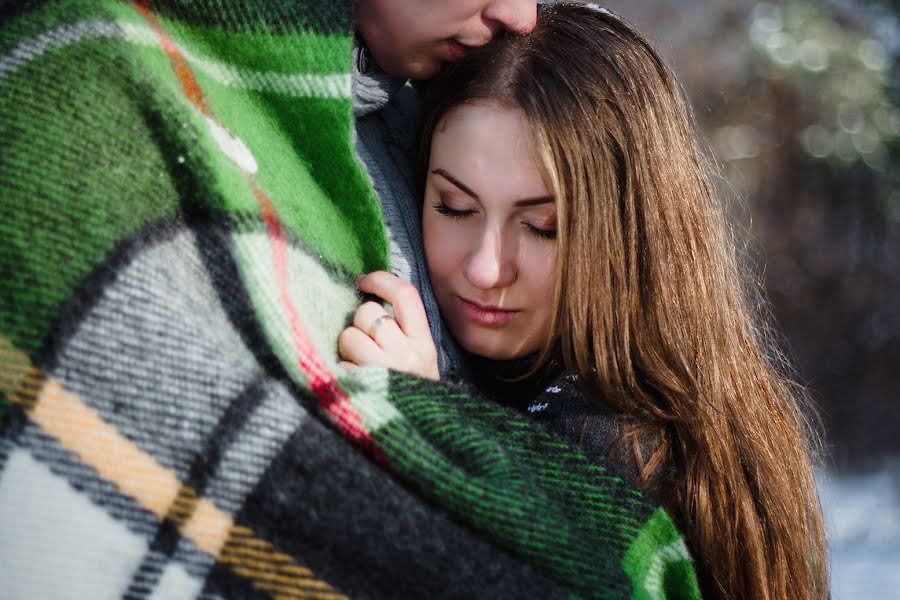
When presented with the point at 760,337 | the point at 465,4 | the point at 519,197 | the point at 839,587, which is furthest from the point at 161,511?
the point at 839,587

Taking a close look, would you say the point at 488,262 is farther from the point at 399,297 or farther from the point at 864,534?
the point at 864,534

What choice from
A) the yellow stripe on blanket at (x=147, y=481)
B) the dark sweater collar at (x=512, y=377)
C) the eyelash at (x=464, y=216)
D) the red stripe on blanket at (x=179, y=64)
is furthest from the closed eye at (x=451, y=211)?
the yellow stripe on blanket at (x=147, y=481)

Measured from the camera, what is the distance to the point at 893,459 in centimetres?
530

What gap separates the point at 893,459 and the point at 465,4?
4745 mm

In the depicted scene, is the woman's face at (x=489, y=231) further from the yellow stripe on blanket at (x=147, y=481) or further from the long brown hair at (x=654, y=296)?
the yellow stripe on blanket at (x=147, y=481)

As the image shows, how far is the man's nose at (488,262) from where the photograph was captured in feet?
5.03

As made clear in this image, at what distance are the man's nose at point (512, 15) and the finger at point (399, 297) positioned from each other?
52 centimetres

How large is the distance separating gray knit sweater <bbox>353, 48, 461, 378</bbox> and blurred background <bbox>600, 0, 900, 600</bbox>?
4012 millimetres

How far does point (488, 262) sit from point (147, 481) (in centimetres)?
72

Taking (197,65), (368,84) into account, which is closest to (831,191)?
(368,84)

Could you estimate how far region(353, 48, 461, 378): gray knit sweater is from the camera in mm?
1553

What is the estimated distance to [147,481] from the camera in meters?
0.98

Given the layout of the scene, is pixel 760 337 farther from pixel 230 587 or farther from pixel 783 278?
pixel 783 278

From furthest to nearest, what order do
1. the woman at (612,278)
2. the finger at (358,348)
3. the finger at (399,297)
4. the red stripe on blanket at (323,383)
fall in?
the woman at (612,278)
the finger at (399,297)
the finger at (358,348)
the red stripe on blanket at (323,383)
